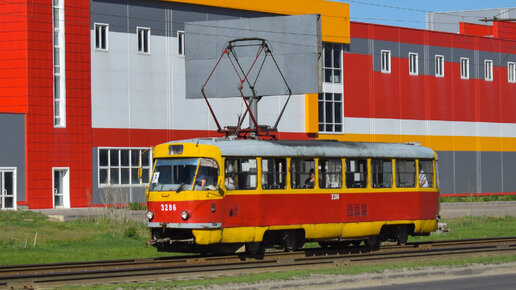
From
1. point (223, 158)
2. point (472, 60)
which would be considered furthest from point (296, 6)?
point (223, 158)

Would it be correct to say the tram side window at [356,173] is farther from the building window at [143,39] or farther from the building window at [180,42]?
the building window at [180,42]

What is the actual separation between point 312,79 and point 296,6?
78.4 ft

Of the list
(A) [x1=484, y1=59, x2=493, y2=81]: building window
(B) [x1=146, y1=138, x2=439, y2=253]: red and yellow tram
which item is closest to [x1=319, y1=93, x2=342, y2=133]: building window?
(A) [x1=484, y1=59, x2=493, y2=81]: building window

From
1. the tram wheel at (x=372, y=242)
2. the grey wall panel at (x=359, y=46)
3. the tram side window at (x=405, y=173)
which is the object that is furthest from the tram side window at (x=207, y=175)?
the grey wall panel at (x=359, y=46)

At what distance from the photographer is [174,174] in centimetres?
2180

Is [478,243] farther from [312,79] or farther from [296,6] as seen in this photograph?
[296,6]

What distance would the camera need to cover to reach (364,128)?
6688cm

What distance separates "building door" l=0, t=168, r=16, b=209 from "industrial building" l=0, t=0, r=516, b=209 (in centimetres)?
5

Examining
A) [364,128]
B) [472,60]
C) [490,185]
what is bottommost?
[490,185]

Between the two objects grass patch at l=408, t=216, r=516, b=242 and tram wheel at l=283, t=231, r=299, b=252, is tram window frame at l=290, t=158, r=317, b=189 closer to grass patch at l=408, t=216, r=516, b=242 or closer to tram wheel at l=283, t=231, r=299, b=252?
tram wheel at l=283, t=231, r=299, b=252

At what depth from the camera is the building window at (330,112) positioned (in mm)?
64812

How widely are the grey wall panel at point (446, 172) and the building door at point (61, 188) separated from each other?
30.8 metres

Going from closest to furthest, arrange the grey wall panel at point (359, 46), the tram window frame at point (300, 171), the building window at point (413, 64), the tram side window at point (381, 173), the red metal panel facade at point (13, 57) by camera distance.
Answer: the tram window frame at point (300, 171) → the tram side window at point (381, 173) → the red metal panel facade at point (13, 57) → the grey wall panel at point (359, 46) → the building window at point (413, 64)

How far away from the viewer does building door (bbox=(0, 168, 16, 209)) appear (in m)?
50.1
